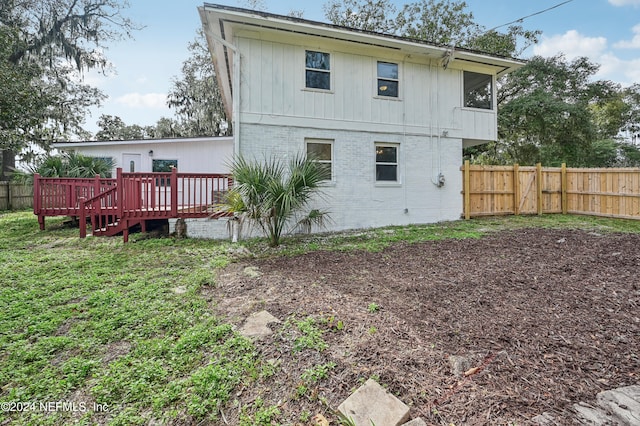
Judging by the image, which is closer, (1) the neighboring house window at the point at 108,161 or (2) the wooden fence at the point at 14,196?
(1) the neighboring house window at the point at 108,161

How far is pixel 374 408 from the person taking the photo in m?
1.82

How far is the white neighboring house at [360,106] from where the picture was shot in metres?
7.61

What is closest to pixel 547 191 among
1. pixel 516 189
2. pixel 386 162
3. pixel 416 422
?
→ pixel 516 189

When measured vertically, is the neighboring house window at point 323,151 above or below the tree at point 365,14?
below

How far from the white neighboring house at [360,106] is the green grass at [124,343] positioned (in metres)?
4.10

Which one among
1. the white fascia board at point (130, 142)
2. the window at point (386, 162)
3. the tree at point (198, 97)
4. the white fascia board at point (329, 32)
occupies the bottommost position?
the window at point (386, 162)

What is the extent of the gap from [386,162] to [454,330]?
6.84m

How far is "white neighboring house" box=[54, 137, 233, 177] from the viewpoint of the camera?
37.0 ft

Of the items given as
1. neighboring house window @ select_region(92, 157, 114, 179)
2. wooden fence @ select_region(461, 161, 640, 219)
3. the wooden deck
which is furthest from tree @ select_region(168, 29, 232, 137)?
wooden fence @ select_region(461, 161, 640, 219)

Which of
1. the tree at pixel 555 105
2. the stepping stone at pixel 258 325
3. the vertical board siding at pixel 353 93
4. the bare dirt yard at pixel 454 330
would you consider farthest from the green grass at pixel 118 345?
the tree at pixel 555 105

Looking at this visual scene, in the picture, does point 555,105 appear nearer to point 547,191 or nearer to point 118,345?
point 547,191

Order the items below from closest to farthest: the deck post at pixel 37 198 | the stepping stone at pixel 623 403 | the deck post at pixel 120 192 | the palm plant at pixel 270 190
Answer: the stepping stone at pixel 623 403
the palm plant at pixel 270 190
the deck post at pixel 120 192
the deck post at pixel 37 198

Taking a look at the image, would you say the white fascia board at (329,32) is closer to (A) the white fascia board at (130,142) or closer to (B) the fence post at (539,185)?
(B) the fence post at (539,185)

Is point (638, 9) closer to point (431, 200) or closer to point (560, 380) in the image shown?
point (431, 200)
